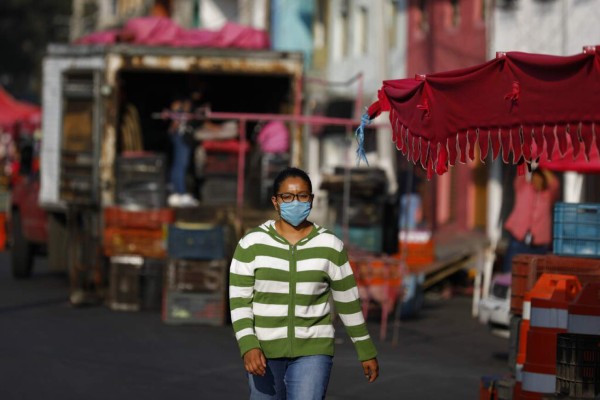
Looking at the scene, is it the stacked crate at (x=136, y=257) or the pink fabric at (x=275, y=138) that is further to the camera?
the pink fabric at (x=275, y=138)

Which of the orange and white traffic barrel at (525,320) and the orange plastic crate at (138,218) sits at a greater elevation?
the orange plastic crate at (138,218)

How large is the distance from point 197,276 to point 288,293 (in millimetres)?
10774

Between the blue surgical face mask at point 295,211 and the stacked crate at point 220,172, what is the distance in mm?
14777

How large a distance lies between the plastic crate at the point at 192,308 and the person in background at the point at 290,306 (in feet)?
34.2

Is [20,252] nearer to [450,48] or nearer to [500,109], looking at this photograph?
[450,48]

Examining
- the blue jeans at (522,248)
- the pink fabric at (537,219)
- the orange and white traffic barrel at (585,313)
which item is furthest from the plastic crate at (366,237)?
the orange and white traffic barrel at (585,313)

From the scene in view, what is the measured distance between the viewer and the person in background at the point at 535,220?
18.6 m

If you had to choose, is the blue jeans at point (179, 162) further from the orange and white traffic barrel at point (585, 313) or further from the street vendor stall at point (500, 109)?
the orange and white traffic barrel at point (585, 313)

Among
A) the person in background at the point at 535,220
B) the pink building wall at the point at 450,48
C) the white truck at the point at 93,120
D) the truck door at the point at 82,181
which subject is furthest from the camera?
the pink building wall at the point at 450,48

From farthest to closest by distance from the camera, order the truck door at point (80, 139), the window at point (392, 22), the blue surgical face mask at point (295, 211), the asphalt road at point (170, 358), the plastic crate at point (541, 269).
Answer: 1. the window at point (392, 22)
2. the truck door at point (80, 139)
3. the asphalt road at point (170, 358)
4. the plastic crate at point (541, 269)
5. the blue surgical face mask at point (295, 211)

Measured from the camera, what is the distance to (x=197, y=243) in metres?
19.0

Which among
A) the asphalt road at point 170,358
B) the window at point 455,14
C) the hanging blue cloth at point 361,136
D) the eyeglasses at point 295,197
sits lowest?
the asphalt road at point 170,358

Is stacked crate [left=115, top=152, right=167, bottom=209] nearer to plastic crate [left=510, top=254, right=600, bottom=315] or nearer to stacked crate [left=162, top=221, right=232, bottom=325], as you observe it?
stacked crate [left=162, top=221, right=232, bottom=325]

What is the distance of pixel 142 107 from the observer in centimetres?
2445
